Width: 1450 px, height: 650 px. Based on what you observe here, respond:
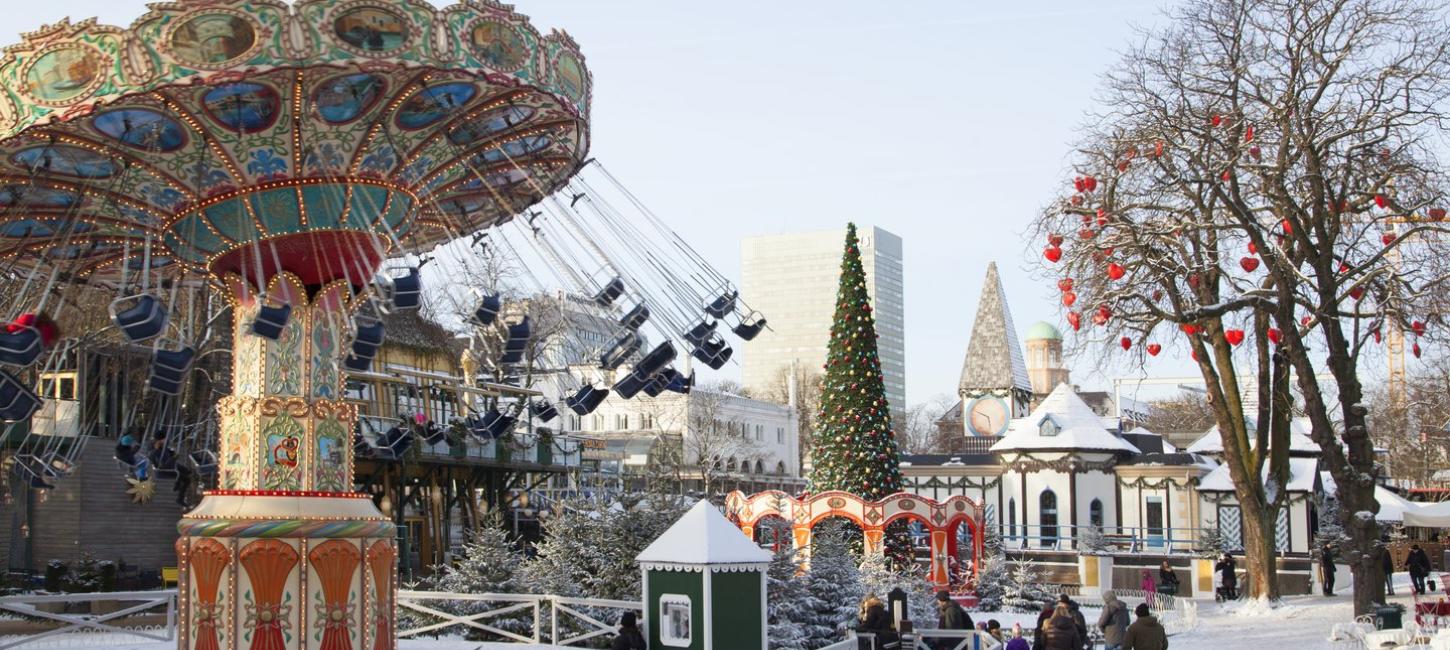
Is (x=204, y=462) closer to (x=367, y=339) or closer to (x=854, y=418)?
(x=367, y=339)

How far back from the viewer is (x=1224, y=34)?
887 inches

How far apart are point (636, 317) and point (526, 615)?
6144 millimetres

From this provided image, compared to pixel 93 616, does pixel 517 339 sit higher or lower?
higher

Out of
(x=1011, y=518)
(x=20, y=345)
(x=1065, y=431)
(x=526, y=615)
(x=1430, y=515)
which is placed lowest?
(x=1011, y=518)

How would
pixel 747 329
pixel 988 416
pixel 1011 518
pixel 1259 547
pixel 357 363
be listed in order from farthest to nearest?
pixel 988 416, pixel 1011 518, pixel 1259 547, pixel 747 329, pixel 357 363

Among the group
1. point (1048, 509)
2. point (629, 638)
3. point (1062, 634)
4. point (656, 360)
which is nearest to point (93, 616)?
point (629, 638)

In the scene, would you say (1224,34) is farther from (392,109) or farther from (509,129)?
(392,109)

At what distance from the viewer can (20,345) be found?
12.5m

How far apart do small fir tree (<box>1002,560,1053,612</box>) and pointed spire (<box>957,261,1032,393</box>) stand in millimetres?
45073

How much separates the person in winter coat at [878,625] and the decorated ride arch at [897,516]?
12.5m

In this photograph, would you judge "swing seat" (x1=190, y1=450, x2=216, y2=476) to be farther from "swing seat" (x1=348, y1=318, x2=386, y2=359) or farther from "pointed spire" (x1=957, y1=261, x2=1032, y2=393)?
"pointed spire" (x1=957, y1=261, x2=1032, y2=393)

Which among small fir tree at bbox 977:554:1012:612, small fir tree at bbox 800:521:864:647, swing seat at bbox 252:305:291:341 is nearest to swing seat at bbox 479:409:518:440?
swing seat at bbox 252:305:291:341

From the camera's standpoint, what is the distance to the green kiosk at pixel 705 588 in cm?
1659

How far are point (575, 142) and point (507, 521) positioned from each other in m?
29.4
